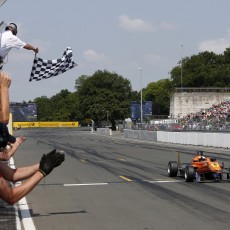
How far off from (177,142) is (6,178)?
121 ft

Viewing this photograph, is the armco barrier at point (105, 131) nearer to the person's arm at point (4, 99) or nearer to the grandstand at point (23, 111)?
the grandstand at point (23, 111)

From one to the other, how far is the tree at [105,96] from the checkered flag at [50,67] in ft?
290

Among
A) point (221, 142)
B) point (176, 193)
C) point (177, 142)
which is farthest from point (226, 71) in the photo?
point (176, 193)

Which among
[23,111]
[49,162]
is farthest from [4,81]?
[23,111]

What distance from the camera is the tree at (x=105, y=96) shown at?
99250 millimetres

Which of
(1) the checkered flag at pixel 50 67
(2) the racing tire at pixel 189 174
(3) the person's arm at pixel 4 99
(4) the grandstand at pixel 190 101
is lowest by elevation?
(2) the racing tire at pixel 189 174

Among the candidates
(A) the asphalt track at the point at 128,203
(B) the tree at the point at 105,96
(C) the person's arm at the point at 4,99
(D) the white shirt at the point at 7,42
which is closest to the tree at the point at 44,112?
(B) the tree at the point at 105,96

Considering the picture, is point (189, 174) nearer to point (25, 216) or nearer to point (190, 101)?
point (25, 216)

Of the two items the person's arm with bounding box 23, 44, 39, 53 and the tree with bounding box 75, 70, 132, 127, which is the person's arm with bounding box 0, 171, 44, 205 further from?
the tree with bounding box 75, 70, 132, 127

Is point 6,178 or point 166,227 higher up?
point 6,178

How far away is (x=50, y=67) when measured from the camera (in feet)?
32.9

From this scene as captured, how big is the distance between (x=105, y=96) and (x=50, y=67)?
89954 mm

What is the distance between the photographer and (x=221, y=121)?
34.7 m

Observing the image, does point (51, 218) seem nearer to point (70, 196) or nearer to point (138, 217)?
point (138, 217)
